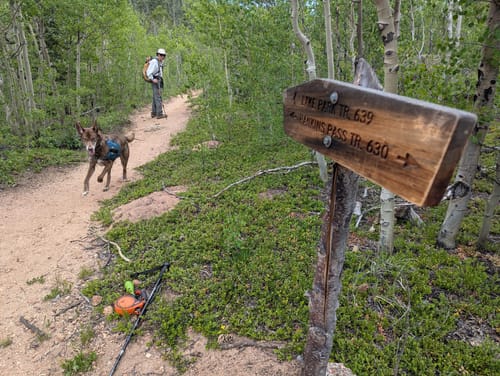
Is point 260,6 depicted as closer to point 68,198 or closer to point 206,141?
point 206,141

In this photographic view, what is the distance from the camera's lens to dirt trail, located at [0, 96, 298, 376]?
3500 mm

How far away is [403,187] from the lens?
1.20m

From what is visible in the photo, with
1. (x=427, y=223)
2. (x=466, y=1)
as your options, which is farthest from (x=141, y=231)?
(x=466, y=1)

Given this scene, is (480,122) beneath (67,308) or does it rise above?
above

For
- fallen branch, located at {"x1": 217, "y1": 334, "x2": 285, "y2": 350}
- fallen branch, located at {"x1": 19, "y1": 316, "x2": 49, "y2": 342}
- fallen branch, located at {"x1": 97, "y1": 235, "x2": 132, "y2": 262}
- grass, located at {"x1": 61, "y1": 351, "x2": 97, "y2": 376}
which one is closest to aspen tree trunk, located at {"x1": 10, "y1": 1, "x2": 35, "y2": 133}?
fallen branch, located at {"x1": 97, "y1": 235, "x2": 132, "y2": 262}

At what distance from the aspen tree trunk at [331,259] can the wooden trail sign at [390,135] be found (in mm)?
347

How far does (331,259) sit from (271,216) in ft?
13.6

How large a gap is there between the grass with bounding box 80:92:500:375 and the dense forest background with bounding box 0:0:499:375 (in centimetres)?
2

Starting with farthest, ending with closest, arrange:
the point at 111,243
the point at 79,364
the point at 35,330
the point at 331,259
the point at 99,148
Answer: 1. the point at 99,148
2. the point at 111,243
3. the point at 35,330
4. the point at 79,364
5. the point at 331,259

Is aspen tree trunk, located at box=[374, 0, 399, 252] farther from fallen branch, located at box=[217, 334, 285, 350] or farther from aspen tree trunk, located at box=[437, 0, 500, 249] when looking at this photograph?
fallen branch, located at box=[217, 334, 285, 350]

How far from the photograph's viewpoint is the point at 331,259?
218cm

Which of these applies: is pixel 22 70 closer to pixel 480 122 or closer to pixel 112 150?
pixel 112 150

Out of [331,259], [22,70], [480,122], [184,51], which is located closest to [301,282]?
[331,259]

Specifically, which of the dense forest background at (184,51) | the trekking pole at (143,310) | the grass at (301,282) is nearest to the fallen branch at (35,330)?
the grass at (301,282)
